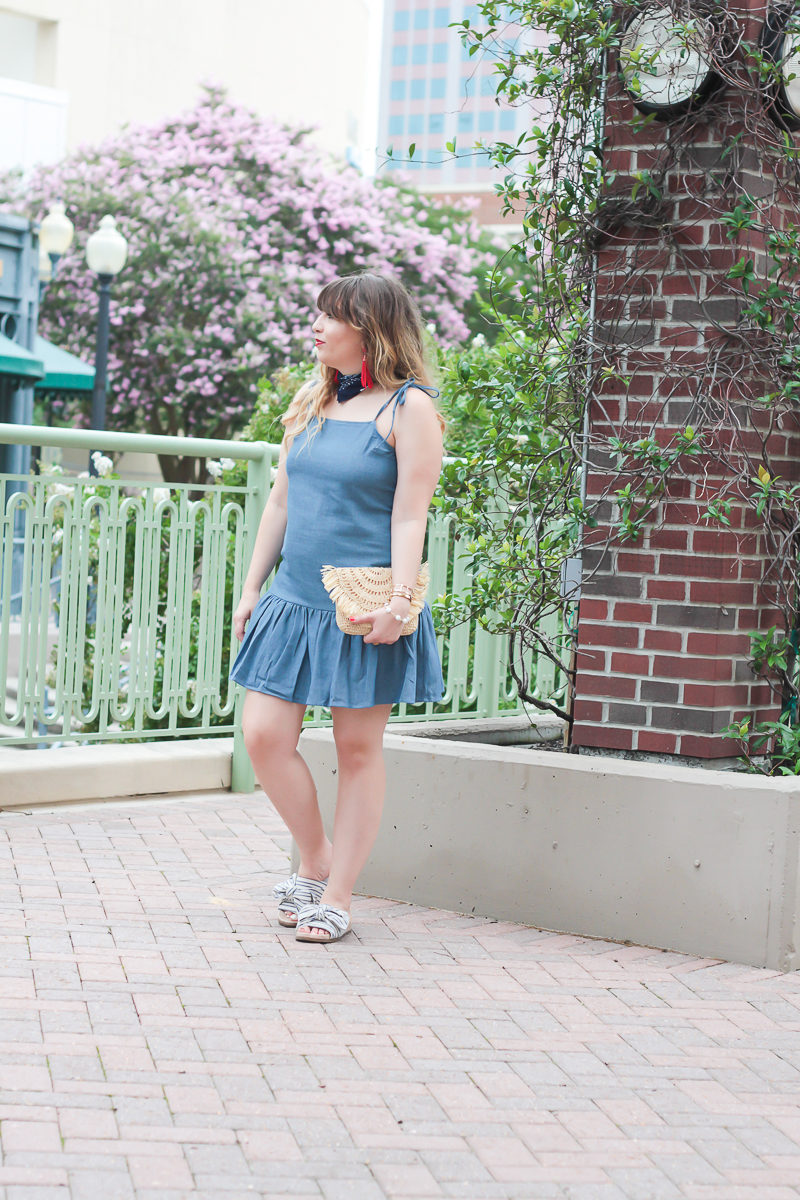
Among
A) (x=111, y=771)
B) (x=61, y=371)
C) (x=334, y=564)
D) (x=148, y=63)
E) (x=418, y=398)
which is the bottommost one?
(x=111, y=771)

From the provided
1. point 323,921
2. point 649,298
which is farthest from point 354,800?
point 649,298

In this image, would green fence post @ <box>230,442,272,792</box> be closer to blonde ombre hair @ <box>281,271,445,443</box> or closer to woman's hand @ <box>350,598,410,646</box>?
blonde ombre hair @ <box>281,271,445,443</box>

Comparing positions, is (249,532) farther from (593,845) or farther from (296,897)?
(593,845)

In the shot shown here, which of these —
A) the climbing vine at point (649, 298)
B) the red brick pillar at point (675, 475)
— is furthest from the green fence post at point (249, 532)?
the red brick pillar at point (675, 475)

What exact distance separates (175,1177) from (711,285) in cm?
315

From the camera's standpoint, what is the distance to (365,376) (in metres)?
4.40

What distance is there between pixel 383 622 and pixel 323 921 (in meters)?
0.92

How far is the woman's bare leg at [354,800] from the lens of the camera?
4.44 metres

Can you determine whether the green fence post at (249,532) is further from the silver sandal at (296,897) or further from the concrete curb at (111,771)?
the silver sandal at (296,897)

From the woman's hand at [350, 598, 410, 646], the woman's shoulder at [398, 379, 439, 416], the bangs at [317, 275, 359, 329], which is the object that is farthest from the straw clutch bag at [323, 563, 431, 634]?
the bangs at [317, 275, 359, 329]

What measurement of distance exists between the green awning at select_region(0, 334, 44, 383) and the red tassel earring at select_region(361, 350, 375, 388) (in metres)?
14.1

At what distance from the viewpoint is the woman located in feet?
14.1

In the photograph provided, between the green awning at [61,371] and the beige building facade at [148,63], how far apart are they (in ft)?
36.5

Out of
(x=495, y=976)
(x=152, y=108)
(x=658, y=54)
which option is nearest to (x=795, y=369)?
(x=658, y=54)
